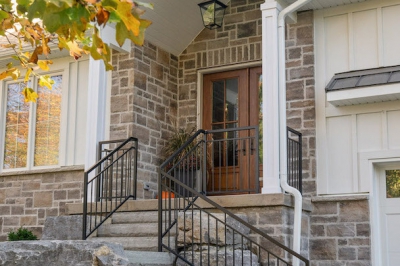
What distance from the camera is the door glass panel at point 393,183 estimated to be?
8594 mm

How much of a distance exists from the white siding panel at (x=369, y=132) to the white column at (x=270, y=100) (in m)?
1.25

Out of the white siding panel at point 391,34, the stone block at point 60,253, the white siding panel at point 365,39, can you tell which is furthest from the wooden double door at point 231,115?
the stone block at point 60,253

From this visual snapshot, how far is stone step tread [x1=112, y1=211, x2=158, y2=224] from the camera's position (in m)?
8.34

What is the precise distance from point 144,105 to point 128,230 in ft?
7.72

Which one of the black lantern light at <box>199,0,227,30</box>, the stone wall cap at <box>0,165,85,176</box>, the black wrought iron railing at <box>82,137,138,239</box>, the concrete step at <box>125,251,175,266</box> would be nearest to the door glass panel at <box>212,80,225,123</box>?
the black lantern light at <box>199,0,227,30</box>

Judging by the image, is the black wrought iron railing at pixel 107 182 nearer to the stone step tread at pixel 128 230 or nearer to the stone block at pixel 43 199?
the stone step tread at pixel 128 230

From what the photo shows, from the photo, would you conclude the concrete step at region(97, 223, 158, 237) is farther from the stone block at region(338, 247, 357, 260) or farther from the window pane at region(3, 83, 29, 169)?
the window pane at region(3, 83, 29, 169)

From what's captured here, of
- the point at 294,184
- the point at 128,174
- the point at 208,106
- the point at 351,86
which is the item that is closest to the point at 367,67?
the point at 351,86

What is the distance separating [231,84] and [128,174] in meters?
2.25

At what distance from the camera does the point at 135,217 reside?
27.8ft

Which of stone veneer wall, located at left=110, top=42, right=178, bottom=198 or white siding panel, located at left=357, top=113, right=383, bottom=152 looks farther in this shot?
stone veneer wall, located at left=110, top=42, right=178, bottom=198

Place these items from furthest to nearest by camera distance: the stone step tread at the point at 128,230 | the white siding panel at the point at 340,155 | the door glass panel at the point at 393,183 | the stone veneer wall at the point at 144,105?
1. the stone veneer wall at the point at 144,105
2. the white siding panel at the point at 340,155
3. the door glass panel at the point at 393,183
4. the stone step tread at the point at 128,230

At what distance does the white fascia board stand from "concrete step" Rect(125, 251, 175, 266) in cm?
294

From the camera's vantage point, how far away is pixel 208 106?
411 inches
